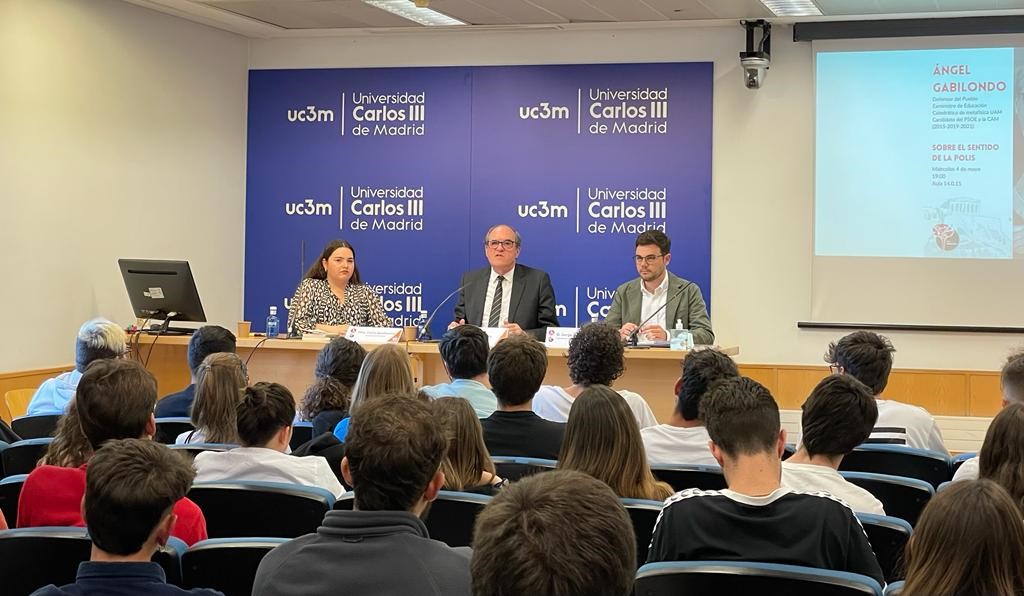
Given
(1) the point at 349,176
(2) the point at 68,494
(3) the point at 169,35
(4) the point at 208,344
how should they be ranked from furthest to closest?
(1) the point at 349,176 < (3) the point at 169,35 < (4) the point at 208,344 < (2) the point at 68,494

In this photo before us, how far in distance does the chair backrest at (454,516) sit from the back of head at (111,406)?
88 centimetres

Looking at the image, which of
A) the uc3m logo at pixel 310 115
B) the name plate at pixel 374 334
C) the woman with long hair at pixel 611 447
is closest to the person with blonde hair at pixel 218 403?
the woman with long hair at pixel 611 447

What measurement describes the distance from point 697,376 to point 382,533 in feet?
6.86

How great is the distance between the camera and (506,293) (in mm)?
7434

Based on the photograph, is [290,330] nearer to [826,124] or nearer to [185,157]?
[185,157]

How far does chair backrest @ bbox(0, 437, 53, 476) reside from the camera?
363 centimetres

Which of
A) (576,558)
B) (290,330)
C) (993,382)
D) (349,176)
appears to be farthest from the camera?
Answer: (349,176)

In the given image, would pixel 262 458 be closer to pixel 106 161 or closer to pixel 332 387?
pixel 332 387

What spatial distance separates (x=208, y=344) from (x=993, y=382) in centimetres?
540

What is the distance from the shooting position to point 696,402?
3719 mm

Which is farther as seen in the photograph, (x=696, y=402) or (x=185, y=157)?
(x=185, y=157)

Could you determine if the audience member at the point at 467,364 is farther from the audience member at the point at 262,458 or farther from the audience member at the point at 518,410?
the audience member at the point at 262,458

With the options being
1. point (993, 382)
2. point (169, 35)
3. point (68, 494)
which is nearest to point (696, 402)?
point (68, 494)

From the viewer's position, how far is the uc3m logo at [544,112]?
8523 mm
